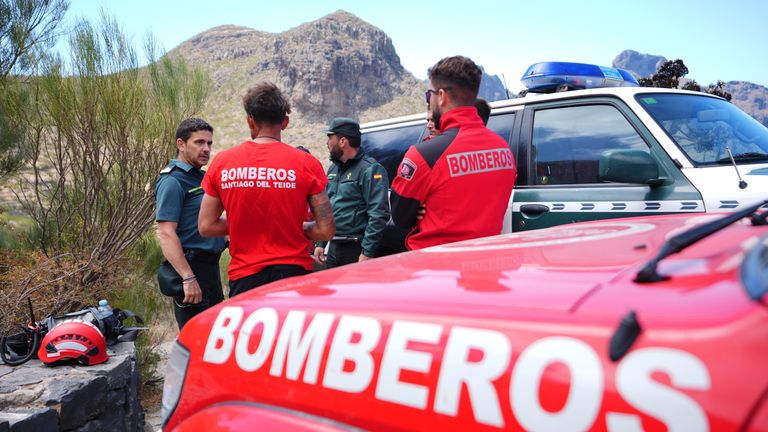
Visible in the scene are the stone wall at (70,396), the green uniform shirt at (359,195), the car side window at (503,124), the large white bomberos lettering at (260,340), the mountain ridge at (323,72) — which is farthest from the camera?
the mountain ridge at (323,72)

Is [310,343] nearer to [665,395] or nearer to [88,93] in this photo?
[665,395]

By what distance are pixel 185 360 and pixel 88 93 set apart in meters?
7.90

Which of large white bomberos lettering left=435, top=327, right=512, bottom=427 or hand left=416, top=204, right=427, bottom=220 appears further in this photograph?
hand left=416, top=204, right=427, bottom=220

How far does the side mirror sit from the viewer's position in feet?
10.6

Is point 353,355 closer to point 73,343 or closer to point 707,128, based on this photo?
point 707,128

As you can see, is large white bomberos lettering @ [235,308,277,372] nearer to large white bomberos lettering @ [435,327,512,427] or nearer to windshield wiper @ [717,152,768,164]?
large white bomberos lettering @ [435,327,512,427]

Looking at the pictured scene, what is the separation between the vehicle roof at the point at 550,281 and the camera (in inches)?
39.1

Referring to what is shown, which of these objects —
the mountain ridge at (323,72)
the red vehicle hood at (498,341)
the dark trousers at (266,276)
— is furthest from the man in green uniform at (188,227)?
the mountain ridge at (323,72)

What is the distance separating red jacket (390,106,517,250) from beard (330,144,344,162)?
182 cm

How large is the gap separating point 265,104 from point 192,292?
1.22 meters

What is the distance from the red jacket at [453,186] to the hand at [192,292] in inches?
54.1

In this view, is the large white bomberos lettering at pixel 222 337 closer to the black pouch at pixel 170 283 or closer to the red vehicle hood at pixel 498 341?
the red vehicle hood at pixel 498 341

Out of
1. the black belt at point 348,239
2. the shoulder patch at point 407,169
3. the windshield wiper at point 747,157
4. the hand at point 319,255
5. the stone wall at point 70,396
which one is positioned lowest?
the stone wall at point 70,396

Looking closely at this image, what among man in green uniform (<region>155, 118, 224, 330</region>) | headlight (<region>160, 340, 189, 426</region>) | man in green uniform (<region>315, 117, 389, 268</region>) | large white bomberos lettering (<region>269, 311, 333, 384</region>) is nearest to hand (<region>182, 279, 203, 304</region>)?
man in green uniform (<region>155, 118, 224, 330</region>)
